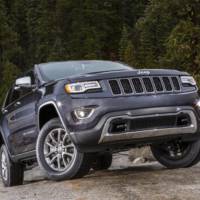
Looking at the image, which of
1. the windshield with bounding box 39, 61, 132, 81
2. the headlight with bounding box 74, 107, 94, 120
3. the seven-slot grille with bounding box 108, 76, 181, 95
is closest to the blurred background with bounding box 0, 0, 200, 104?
the windshield with bounding box 39, 61, 132, 81

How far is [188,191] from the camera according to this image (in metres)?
6.19

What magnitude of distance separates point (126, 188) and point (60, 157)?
3.82 feet

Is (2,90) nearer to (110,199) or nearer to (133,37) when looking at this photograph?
(133,37)

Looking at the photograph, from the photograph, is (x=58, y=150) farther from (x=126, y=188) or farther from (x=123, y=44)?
(x=123, y=44)

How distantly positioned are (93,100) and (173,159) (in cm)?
196

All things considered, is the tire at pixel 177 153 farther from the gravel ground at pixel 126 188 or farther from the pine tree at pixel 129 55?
the pine tree at pixel 129 55

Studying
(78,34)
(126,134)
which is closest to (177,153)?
(126,134)

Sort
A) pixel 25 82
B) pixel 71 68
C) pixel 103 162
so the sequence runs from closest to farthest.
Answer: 1. pixel 25 82
2. pixel 71 68
3. pixel 103 162

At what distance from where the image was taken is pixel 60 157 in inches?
286

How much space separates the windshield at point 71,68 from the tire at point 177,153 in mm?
1293

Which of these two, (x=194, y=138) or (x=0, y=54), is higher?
(x=194, y=138)

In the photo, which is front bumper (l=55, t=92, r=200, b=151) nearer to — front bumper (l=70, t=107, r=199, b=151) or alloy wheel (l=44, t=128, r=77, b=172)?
front bumper (l=70, t=107, r=199, b=151)

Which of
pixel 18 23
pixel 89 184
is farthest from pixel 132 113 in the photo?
pixel 18 23

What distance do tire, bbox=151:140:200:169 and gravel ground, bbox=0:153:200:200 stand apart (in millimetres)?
271
